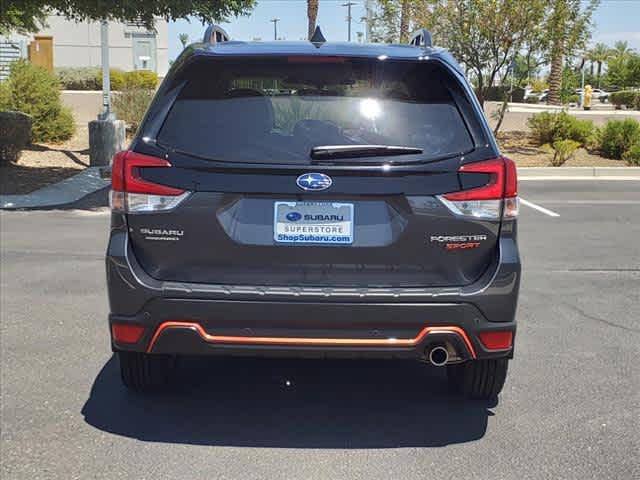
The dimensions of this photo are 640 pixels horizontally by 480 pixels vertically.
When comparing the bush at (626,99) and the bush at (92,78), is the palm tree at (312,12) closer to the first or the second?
the bush at (92,78)

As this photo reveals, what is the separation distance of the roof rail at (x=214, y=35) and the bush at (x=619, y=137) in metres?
14.9

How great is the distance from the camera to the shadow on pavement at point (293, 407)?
3.91 m

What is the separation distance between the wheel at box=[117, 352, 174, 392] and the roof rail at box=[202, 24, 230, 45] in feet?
5.56

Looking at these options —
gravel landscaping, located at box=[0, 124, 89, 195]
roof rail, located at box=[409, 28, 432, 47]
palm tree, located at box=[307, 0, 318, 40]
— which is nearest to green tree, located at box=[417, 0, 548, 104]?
palm tree, located at box=[307, 0, 318, 40]

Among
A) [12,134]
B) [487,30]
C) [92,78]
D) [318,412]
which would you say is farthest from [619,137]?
[92,78]

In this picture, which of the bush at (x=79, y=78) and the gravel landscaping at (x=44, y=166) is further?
the bush at (x=79, y=78)

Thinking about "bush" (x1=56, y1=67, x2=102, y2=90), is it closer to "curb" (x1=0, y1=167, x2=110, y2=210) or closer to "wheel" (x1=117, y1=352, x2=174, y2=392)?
"curb" (x1=0, y1=167, x2=110, y2=210)

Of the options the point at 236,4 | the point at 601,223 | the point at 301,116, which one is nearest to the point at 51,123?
the point at 236,4

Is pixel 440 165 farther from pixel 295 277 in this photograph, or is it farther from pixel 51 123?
pixel 51 123

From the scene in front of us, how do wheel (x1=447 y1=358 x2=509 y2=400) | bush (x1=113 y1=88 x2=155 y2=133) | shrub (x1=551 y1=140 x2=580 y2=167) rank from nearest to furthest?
wheel (x1=447 y1=358 x2=509 y2=400), shrub (x1=551 y1=140 x2=580 y2=167), bush (x1=113 y1=88 x2=155 y2=133)

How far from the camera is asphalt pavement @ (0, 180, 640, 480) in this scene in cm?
361

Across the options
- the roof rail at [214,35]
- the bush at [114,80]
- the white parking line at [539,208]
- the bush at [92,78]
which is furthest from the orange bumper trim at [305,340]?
the bush at [92,78]

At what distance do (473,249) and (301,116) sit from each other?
1006 millimetres

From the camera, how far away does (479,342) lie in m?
3.62
